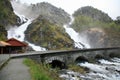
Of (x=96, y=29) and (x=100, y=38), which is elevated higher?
(x=96, y=29)

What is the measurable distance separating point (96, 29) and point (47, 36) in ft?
166

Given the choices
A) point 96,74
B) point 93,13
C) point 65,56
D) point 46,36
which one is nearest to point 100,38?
point 46,36

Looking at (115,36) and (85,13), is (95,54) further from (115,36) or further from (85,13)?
(85,13)

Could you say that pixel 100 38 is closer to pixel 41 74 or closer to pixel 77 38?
pixel 77 38

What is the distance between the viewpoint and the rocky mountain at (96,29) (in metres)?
132

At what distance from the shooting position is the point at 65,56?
50469 millimetres

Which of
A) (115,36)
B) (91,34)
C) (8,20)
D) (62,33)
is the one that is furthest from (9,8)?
(115,36)

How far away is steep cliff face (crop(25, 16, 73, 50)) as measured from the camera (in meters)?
95.9

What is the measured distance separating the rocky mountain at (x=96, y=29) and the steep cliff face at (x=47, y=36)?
30172 mm

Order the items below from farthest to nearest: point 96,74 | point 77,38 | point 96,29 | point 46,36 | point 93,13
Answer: point 93,13
point 96,29
point 77,38
point 46,36
point 96,74

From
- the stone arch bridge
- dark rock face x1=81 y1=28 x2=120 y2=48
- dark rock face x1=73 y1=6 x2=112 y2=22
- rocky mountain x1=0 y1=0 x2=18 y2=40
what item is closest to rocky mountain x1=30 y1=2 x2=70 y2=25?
dark rock face x1=73 y1=6 x2=112 y2=22

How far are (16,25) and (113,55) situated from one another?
42678 mm

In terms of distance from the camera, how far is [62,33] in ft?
345

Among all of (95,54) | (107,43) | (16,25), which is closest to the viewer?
(95,54)
